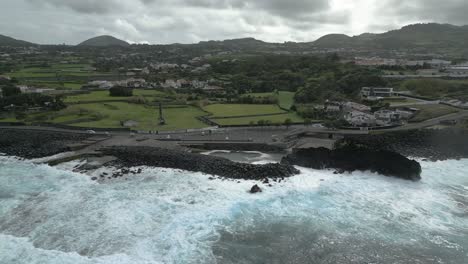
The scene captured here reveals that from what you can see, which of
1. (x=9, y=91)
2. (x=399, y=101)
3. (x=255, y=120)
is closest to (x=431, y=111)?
(x=399, y=101)

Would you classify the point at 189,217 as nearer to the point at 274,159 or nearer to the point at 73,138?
the point at 274,159

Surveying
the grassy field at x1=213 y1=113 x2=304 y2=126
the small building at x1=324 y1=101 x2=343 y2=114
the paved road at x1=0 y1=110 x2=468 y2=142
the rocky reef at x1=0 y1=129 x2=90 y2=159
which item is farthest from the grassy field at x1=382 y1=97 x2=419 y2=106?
the rocky reef at x1=0 y1=129 x2=90 y2=159

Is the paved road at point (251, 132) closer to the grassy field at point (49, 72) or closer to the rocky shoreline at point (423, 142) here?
the rocky shoreline at point (423, 142)

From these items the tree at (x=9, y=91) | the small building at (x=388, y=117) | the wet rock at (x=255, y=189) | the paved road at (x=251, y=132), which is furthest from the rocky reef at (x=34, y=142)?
the small building at (x=388, y=117)

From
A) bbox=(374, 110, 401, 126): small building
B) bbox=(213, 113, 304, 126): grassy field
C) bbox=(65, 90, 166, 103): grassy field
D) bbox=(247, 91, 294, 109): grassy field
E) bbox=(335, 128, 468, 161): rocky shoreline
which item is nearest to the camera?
bbox=(335, 128, 468, 161): rocky shoreline

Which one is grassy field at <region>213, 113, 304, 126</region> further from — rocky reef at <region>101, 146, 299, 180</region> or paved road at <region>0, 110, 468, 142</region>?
rocky reef at <region>101, 146, 299, 180</region>

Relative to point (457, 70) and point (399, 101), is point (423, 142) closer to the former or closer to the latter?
point (399, 101)

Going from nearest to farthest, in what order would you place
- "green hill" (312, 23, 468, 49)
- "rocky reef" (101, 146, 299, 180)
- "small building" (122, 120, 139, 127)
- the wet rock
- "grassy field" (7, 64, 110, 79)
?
the wet rock
"rocky reef" (101, 146, 299, 180)
"small building" (122, 120, 139, 127)
"grassy field" (7, 64, 110, 79)
"green hill" (312, 23, 468, 49)
